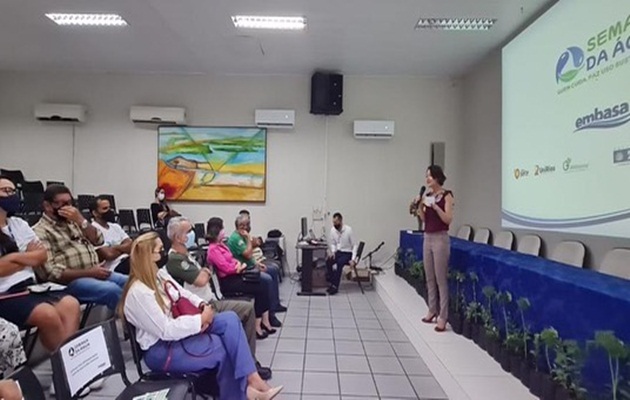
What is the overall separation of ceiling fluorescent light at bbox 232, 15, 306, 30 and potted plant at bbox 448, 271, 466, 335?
3586 millimetres

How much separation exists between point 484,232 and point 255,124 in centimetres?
421

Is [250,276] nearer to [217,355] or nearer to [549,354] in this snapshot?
[217,355]

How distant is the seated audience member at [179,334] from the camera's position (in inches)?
96.3

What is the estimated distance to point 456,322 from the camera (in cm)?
419

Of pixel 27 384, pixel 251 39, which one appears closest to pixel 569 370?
pixel 27 384

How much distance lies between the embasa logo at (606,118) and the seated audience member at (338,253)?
374 centimetres

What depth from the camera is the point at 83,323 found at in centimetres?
367

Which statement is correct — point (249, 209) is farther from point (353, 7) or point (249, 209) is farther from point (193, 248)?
point (353, 7)

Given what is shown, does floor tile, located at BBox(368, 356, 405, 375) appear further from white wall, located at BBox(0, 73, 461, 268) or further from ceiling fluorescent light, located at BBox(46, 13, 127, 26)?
ceiling fluorescent light, located at BBox(46, 13, 127, 26)

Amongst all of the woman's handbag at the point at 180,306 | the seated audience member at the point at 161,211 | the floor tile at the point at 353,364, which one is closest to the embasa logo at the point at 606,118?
the floor tile at the point at 353,364

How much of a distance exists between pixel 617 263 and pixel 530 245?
160cm

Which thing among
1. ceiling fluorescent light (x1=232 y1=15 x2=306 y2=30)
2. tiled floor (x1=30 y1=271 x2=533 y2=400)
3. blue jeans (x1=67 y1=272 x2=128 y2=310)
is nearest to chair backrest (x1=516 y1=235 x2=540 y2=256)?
tiled floor (x1=30 y1=271 x2=533 y2=400)

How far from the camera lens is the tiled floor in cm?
318

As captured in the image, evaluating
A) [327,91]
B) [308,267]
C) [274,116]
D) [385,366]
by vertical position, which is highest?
[327,91]
